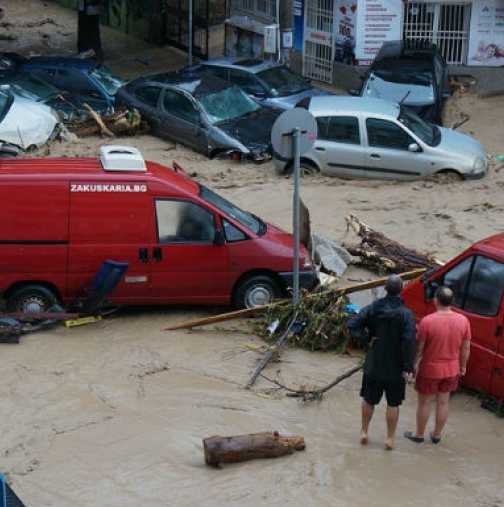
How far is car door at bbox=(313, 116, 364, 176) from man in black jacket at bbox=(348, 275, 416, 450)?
8859 mm

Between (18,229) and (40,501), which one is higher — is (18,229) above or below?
above

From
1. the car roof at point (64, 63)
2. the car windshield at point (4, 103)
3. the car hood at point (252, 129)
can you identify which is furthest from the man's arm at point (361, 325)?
the car roof at point (64, 63)

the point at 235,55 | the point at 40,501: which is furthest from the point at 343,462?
the point at 235,55

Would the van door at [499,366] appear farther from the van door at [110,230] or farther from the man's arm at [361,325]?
the van door at [110,230]

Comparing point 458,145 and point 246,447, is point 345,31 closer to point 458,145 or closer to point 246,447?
point 458,145

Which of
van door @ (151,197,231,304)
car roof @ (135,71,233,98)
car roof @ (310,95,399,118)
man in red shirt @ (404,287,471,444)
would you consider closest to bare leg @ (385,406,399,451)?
man in red shirt @ (404,287,471,444)

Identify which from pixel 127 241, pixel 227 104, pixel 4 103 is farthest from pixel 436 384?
pixel 4 103

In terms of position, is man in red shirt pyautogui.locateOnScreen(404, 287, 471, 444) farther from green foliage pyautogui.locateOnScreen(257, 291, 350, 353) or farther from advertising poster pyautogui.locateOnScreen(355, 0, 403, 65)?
advertising poster pyautogui.locateOnScreen(355, 0, 403, 65)

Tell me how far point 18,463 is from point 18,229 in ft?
11.5

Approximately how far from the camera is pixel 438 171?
693 inches

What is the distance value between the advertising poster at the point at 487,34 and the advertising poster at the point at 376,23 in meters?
1.62

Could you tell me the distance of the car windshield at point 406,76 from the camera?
2130cm

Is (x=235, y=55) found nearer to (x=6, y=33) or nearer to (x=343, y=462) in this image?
(x=6, y=33)

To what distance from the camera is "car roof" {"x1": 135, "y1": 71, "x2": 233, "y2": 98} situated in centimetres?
1991
